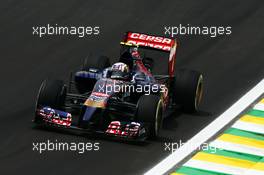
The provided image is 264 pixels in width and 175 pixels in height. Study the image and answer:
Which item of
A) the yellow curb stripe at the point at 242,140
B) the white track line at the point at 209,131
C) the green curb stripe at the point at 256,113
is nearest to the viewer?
the white track line at the point at 209,131

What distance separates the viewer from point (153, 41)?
82.9 ft

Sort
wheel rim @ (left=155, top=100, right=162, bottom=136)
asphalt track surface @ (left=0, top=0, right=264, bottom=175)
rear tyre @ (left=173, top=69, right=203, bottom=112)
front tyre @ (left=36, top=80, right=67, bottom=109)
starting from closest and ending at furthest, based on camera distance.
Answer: asphalt track surface @ (left=0, top=0, right=264, bottom=175)
wheel rim @ (left=155, top=100, right=162, bottom=136)
front tyre @ (left=36, top=80, right=67, bottom=109)
rear tyre @ (left=173, top=69, right=203, bottom=112)

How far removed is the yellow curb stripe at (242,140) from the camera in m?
22.0

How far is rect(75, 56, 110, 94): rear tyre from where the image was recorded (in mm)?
24281

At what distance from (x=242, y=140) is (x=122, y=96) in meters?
2.91

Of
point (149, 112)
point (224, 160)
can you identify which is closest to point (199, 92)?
point (149, 112)

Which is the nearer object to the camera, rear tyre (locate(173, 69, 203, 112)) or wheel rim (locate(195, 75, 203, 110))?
rear tyre (locate(173, 69, 203, 112))

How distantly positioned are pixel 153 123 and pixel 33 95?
13.6 feet

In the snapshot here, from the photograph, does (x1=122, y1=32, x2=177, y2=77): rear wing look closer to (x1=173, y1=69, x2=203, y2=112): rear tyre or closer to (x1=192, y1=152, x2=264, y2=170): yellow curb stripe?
(x1=173, y1=69, x2=203, y2=112): rear tyre

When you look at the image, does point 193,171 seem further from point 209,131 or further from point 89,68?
point 89,68

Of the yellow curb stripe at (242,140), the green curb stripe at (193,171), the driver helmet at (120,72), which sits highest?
the driver helmet at (120,72)

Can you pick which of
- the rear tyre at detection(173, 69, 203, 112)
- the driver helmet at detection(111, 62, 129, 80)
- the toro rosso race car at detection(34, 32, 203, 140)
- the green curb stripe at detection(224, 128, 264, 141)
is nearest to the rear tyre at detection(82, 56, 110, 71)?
the toro rosso race car at detection(34, 32, 203, 140)

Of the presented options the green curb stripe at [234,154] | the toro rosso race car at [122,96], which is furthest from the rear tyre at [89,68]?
the green curb stripe at [234,154]

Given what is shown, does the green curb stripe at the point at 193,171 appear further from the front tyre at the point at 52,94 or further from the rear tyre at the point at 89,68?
the rear tyre at the point at 89,68
